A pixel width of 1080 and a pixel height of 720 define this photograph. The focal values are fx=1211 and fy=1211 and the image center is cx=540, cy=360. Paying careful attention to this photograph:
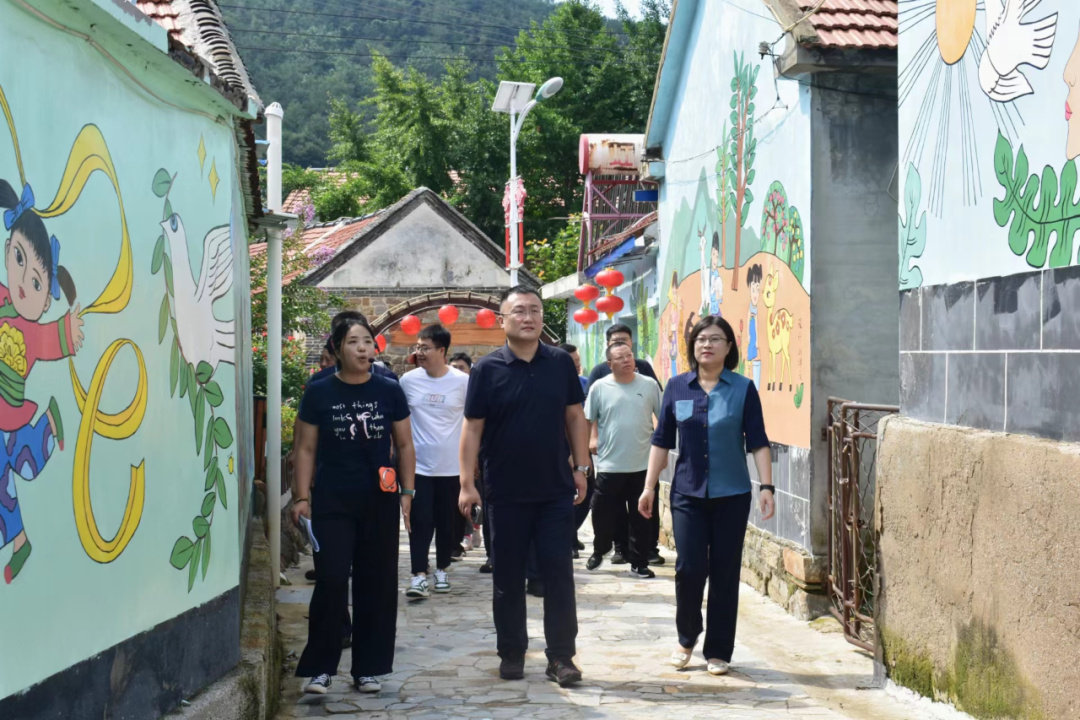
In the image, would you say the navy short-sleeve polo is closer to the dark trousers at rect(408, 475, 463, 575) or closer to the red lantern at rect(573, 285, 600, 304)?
the dark trousers at rect(408, 475, 463, 575)

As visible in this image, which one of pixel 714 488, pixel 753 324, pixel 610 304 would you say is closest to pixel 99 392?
pixel 714 488

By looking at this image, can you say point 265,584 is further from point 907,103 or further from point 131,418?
point 907,103

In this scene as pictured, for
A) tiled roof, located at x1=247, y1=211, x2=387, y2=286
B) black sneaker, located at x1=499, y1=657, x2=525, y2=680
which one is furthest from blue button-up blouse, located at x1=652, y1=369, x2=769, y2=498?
tiled roof, located at x1=247, y1=211, x2=387, y2=286

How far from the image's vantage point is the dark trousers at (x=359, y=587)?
222 inches

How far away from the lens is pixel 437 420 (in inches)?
344

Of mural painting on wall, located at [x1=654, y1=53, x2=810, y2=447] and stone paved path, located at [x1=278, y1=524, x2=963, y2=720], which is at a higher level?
mural painting on wall, located at [x1=654, y1=53, x2=810, y2=447]

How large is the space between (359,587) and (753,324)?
4453mm

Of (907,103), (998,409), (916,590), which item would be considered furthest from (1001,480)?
(907,103)

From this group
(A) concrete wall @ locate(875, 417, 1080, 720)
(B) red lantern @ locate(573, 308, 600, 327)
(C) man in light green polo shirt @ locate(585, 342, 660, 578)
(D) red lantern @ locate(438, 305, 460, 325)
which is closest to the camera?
(A) concrete wall @ locate(875, 417, 1080, 720)

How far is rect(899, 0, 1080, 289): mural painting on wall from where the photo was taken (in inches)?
173

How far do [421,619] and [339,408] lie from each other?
7.89ft

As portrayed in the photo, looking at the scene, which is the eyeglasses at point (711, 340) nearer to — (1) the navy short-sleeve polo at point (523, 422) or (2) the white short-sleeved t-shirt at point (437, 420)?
(1) the navy short-sleeve polo at point (523, 422)

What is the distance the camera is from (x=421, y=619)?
25.3 feet

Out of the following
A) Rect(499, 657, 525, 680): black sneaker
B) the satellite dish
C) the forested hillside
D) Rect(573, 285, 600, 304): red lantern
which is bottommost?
Rect(499, 657, 525, 680): black sneaker
